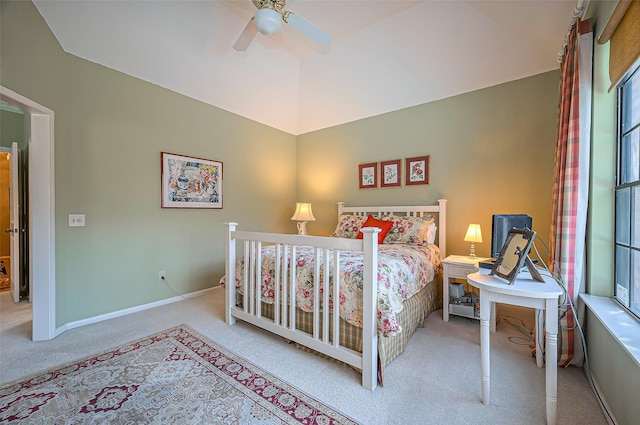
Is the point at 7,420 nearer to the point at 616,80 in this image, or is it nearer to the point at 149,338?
the point at 149,338

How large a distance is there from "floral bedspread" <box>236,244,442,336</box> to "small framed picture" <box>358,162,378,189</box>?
1430mm

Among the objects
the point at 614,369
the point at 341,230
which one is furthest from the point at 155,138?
the point at 614,369

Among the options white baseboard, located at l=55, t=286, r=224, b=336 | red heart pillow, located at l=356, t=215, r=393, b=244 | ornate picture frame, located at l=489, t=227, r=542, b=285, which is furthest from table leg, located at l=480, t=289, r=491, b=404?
white baseboard, located at l=55, t=286, r=224, b=336

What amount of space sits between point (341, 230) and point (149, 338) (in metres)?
2.37

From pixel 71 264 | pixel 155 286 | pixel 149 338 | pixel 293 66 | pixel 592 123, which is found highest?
pixel 293 66

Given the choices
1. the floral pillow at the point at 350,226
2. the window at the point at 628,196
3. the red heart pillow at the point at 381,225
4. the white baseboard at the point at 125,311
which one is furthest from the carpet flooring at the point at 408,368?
the floral pillow at the point at 350,226

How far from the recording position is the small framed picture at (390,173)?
3.65 meters

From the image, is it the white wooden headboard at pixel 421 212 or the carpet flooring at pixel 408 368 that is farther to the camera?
the white wooden headboard at pixel 421 212

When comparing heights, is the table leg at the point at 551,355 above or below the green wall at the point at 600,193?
below

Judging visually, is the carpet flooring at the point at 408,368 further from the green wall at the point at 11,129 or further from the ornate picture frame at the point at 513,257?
the green wall at the point at 11,129

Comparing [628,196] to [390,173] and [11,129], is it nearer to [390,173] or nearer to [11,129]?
[390,173]

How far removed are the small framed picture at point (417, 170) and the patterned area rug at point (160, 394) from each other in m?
2.82

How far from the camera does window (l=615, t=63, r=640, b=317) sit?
145 centimetres

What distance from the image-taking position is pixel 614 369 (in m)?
1.34
